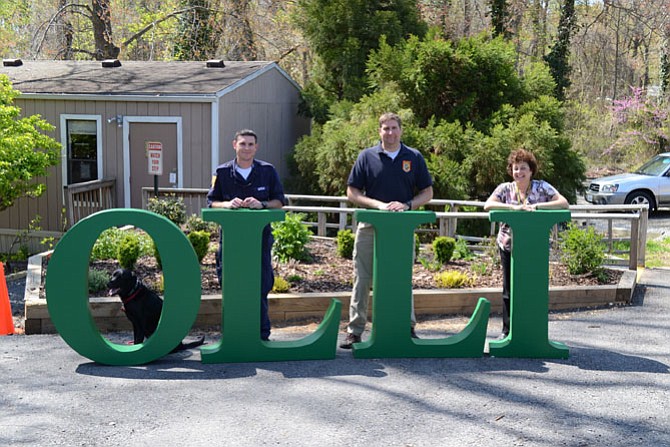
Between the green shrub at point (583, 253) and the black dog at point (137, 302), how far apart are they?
A: 4.66 meters

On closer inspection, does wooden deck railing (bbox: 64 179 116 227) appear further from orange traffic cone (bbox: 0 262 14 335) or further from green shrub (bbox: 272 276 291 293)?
green shrub (bbox: 272 276 291 293)

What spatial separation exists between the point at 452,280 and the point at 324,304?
1435 millimetres

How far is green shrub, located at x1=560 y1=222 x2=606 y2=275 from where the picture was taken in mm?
8656

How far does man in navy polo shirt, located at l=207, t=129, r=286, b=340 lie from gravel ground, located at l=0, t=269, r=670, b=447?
2.38 ft

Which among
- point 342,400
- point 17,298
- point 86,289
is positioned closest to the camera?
point 342,400

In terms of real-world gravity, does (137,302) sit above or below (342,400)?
above

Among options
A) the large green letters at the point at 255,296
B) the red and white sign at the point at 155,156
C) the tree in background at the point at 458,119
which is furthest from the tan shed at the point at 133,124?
the large green letters at the point at 255,296

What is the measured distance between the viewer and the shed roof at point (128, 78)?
15.5m

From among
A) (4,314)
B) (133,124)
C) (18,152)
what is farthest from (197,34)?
(4,314)

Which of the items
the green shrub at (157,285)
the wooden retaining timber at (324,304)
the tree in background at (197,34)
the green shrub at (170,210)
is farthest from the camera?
the tree in background at (197,34)

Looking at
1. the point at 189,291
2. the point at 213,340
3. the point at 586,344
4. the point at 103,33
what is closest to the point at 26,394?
the point at 189,291

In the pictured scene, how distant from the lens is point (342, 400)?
5098 millimetres

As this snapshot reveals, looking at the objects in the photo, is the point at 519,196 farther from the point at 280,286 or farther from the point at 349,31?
the point at 349,31

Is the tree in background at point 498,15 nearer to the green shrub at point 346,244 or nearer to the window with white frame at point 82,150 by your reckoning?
the window with white frame at point 82,150
